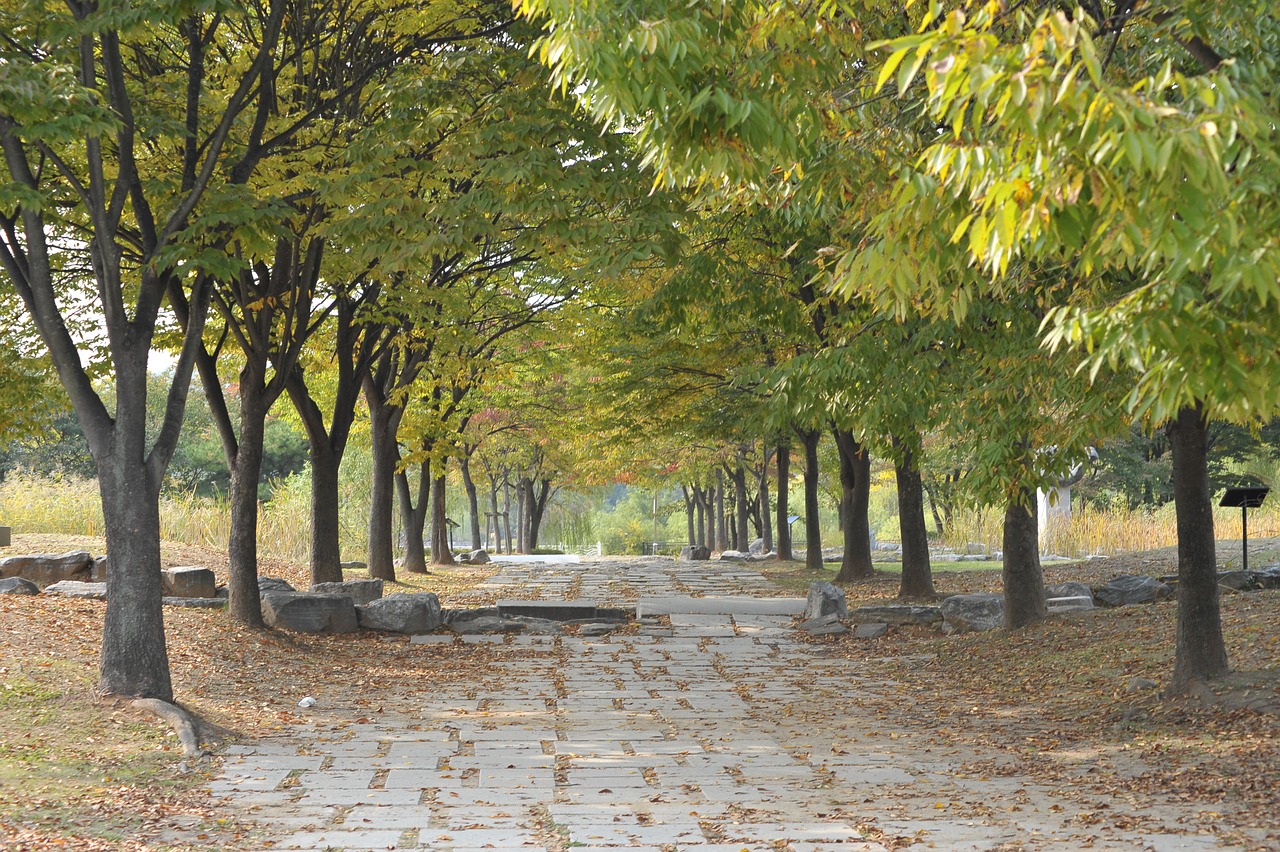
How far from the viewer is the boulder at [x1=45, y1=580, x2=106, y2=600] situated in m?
12.4

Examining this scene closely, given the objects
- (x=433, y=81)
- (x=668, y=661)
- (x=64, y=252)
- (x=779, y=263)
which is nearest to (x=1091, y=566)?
(x=779, y=263)

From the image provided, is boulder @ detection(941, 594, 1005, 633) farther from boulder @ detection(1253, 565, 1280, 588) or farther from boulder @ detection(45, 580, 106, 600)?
boulder @ detection(45, 580, 106, 600)

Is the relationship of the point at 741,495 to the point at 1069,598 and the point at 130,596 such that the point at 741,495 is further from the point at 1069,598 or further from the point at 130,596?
the point at 130,596

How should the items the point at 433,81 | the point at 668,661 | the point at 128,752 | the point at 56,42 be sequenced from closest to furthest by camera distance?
the point at 128,752
the point at 56,42
the point at 433,81
the point at 668,661

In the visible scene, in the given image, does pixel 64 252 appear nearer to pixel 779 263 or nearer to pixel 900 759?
pixel 779 263

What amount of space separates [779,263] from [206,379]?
6.84m

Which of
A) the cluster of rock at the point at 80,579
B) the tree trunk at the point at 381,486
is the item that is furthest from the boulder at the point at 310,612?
the tree trunk at the point at 381,486

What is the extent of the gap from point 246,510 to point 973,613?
314 inches

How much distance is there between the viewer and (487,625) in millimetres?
13586

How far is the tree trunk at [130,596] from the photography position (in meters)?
8.05

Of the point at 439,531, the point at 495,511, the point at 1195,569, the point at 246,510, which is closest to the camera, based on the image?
the point at 1195,569

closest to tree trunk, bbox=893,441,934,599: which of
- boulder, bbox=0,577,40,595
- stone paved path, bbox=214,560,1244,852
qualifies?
stone paved path, bbox=214,560,1244,852

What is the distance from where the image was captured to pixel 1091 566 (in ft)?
61.0

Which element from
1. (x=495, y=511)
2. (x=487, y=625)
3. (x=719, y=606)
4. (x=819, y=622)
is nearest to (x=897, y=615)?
(x=819, y=622)
